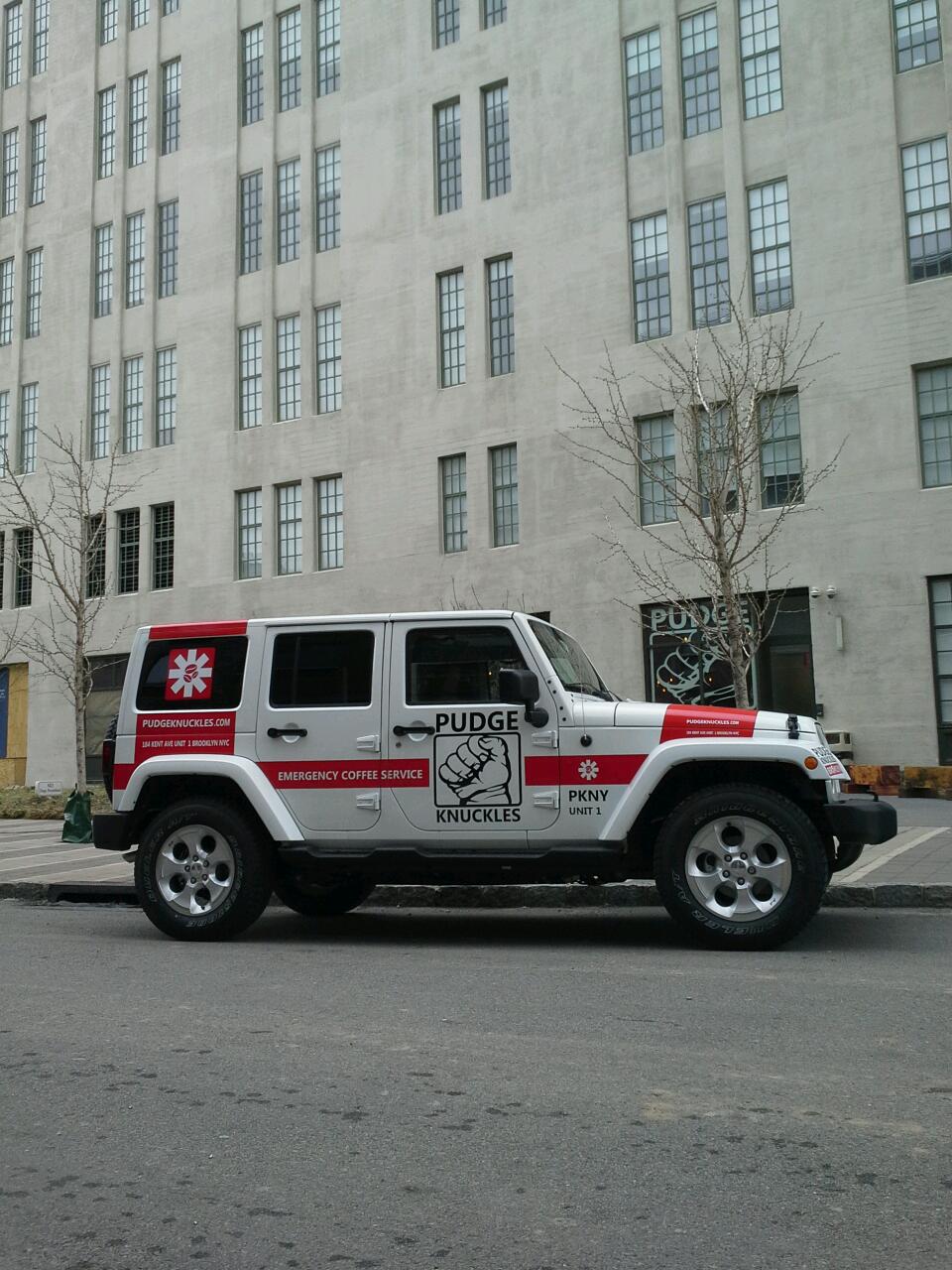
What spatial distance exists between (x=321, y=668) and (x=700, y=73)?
22481 millimetres

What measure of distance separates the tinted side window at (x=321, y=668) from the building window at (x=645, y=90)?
21786mm

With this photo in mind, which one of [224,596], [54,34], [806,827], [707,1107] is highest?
[54,34]

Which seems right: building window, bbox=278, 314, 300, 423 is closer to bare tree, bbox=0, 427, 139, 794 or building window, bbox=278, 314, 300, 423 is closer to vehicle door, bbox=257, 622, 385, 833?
bare tree, bbox=0, 427, 139, 794

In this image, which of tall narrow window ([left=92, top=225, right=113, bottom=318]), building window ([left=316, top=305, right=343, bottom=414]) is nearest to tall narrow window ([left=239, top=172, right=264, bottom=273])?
building window ([left=316, top=305, right=343, bottom=414])

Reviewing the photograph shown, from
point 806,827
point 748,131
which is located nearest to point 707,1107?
point 806,827

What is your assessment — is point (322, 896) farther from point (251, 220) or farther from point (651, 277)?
point (251, 220)

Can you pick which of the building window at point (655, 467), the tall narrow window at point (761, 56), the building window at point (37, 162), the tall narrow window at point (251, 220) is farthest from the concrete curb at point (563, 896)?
the building window at point (37, 162)

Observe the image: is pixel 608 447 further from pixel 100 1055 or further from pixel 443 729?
pixel 100 1055

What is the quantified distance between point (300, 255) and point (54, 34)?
1411cm

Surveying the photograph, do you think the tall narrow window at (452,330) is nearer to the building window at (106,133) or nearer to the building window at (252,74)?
the building window at (252,74)

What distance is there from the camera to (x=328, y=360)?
3191cm

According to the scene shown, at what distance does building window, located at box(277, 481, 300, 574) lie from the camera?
105 feet

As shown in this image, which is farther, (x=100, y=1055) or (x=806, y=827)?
(x=806, y=827)

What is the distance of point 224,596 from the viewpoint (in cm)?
3284
